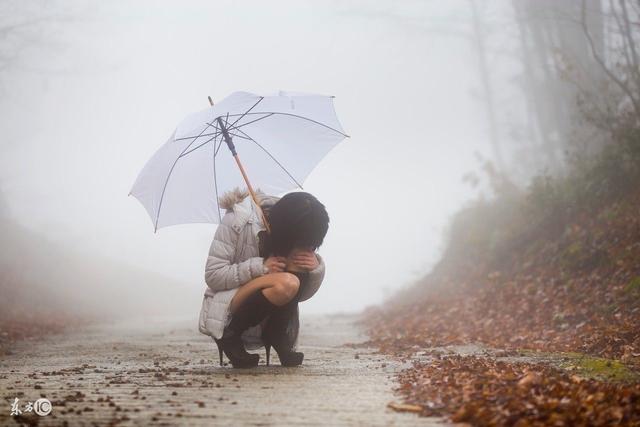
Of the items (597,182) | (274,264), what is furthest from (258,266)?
(597,182)

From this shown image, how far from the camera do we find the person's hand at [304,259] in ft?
16.0

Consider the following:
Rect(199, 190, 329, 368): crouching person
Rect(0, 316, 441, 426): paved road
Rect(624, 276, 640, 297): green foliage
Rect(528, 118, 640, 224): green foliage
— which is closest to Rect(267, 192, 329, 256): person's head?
Rect(199, 190, 329, 368): crouching person

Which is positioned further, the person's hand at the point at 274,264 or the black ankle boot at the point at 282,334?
the black ankle boot at the point at 282,334

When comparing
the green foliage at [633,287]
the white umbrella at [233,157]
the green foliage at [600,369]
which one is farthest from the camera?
the green foliage at [633,287]

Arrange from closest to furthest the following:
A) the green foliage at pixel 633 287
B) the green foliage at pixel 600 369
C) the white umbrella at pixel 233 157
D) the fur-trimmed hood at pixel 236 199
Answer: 1. the green foliage at pixel 600 369
2. the fur-trimmed hood at pixel 236 199
3. the white umbrella at pixel 233 157
4. the green foliage at pixel 633 287

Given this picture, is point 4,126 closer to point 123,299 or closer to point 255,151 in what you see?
point 123,299

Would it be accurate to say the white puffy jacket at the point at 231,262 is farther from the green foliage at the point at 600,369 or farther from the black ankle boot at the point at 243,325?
the green foliage at the point at 600,369

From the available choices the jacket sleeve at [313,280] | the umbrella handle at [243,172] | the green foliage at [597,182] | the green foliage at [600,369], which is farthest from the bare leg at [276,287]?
the green foliage at [597,182]

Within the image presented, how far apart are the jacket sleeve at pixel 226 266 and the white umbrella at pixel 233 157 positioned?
28.3 inches

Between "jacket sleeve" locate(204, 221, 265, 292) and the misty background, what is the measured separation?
8.51 ft

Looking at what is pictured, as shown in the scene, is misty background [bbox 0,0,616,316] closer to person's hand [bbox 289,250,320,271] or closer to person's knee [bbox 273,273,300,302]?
person's hand [bbox 289,250,320,271]

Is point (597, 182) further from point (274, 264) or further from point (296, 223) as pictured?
point (274, 264)

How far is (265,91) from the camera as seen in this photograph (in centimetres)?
612

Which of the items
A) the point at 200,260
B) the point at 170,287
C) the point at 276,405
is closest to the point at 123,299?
the point at 170,287
